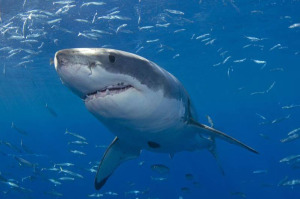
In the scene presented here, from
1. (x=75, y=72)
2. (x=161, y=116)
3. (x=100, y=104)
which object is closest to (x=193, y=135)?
(x=161, y=116)

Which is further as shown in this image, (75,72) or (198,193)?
(198,193)

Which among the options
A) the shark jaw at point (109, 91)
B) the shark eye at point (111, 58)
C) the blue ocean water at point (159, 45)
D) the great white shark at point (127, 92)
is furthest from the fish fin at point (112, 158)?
the blue ocean water at point (159, 45)

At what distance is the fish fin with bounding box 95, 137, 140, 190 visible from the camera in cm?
519

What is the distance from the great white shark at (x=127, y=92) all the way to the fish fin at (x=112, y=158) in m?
1.19

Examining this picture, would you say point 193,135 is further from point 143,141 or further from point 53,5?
point 53,5

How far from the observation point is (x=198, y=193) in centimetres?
2236

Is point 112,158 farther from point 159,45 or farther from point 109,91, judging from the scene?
point 159,45

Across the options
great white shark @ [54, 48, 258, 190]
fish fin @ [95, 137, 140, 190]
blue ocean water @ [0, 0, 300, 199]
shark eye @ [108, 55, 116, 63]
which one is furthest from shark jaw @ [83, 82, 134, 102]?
Result: blue ocean water @ [0, 0, 300, 199]

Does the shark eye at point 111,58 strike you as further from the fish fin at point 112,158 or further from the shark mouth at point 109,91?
the fish fin at point 112,158

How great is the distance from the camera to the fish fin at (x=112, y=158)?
519cm

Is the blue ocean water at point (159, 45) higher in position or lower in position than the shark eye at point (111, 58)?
higher

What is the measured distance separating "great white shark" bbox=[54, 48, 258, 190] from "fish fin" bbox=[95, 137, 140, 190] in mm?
1185

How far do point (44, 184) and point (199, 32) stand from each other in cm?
2339

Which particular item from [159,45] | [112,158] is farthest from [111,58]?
[159,45]
